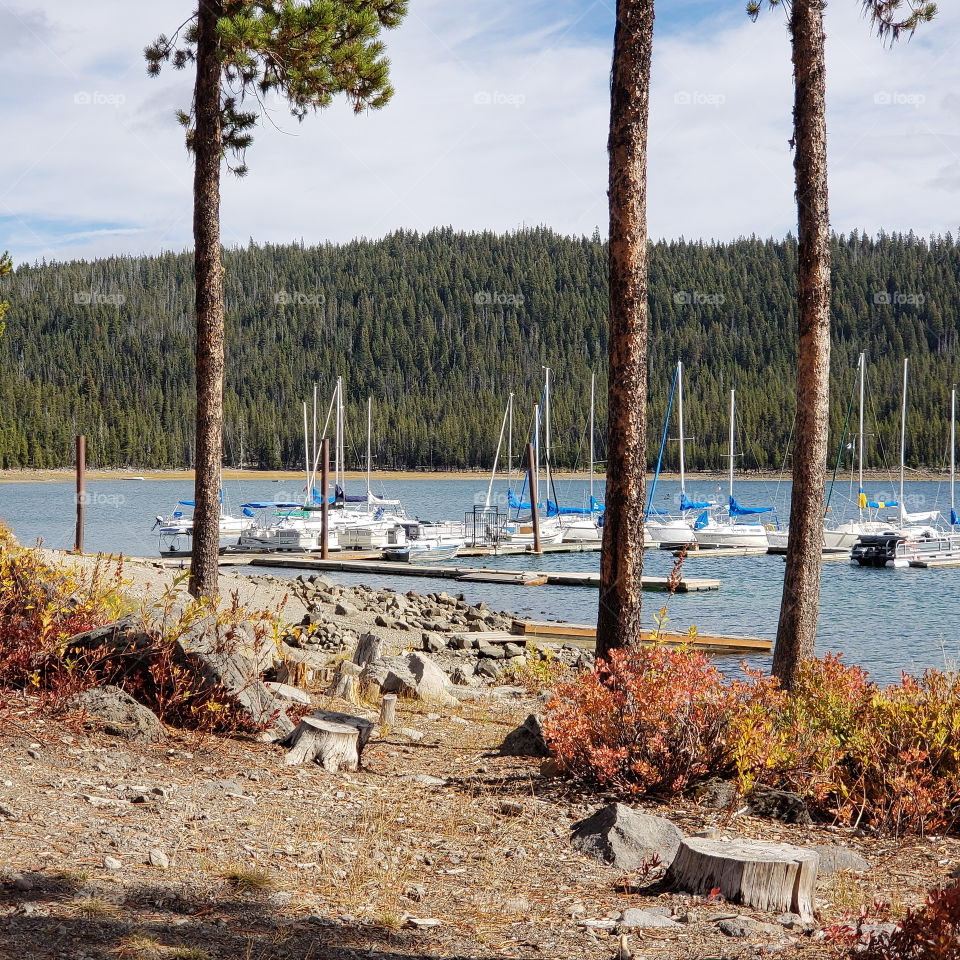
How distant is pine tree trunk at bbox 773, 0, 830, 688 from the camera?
930cm

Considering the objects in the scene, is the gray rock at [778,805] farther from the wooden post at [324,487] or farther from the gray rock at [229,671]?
the wooden post at [324,487]

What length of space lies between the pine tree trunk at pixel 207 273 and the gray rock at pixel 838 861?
786 cm

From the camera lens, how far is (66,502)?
317ft

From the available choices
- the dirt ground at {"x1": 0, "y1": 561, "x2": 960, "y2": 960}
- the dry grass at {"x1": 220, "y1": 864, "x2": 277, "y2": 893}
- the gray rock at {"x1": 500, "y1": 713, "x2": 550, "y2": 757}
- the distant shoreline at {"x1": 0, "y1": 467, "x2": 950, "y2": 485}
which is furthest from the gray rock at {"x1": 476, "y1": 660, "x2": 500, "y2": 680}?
the distant shoreline at {"x1": 0, "y1": 467, "x2": 950, "y2": 485}

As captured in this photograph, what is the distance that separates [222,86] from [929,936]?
11.4 metres

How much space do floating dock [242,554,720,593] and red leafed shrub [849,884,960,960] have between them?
2464 centimetres

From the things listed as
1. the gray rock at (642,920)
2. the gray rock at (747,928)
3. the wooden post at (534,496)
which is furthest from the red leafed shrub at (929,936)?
the wooden post at (534,496)

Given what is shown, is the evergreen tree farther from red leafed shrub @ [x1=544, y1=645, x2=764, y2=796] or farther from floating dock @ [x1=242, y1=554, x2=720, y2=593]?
floating dock @ [x1=242, y1=554, x2=720, y2=593]

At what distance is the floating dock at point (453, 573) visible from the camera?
102 feet

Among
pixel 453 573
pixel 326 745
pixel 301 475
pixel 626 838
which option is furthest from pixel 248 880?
pixel 301 475

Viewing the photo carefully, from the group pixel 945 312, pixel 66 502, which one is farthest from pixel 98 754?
pixel 945 312

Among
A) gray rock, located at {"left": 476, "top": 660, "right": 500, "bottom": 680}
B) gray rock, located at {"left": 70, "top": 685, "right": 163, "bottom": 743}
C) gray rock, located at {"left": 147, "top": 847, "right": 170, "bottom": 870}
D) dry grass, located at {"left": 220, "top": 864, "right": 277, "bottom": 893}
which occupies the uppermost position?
gray rock, located at {"left": 70, "top": 685, "right": 163, "bottom": 743}

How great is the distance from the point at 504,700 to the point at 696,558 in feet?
112

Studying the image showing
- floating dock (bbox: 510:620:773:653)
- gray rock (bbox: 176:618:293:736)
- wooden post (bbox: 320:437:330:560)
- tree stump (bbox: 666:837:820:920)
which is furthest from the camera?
wooden post (bbox: 320:437:330:560)
